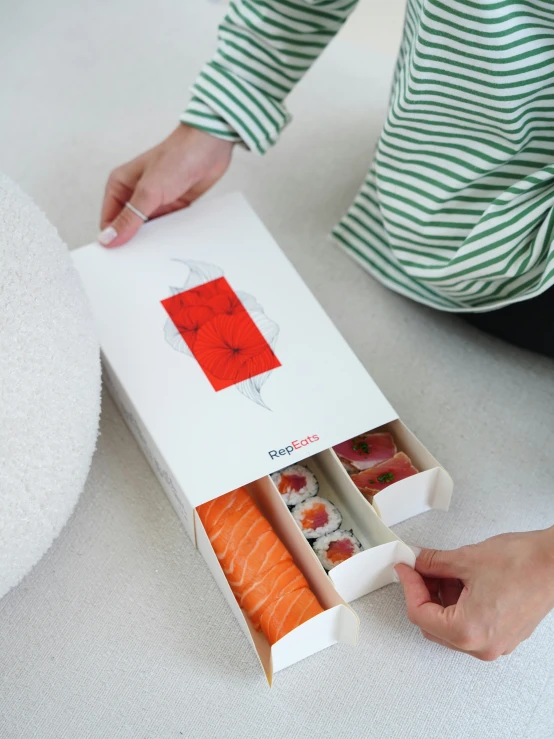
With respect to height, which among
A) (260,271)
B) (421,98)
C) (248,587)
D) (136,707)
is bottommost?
(136,707)

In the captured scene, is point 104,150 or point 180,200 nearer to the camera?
point 180,200

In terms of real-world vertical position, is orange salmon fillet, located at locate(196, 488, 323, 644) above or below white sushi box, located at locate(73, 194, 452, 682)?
below

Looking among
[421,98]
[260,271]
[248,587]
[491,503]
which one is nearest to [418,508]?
[491,503]

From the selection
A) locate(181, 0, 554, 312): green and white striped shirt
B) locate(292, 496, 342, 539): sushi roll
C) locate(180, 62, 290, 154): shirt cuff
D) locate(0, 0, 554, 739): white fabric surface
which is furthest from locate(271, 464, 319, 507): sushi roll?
locate(180, 62, 290, 154): shirt cuff

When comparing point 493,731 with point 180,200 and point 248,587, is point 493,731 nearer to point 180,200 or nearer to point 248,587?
point 248,587

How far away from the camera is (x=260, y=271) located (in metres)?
0.85

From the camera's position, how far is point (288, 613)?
0.65m

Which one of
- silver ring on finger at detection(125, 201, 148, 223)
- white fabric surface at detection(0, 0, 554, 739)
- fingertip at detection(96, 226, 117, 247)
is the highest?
silver ring on finger at detection(125, 201, 148, 223)

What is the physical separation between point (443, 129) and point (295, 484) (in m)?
0.40

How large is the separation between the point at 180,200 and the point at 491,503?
0.52 m

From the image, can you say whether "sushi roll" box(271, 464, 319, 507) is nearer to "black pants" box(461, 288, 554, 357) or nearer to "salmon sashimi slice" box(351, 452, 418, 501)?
"salmon sashimi slice" box(351, 452, 418, 501)

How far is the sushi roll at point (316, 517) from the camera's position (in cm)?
72

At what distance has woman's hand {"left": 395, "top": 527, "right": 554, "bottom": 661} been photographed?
2.05ft

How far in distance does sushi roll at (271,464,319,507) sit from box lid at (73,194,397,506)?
53 millimetres
